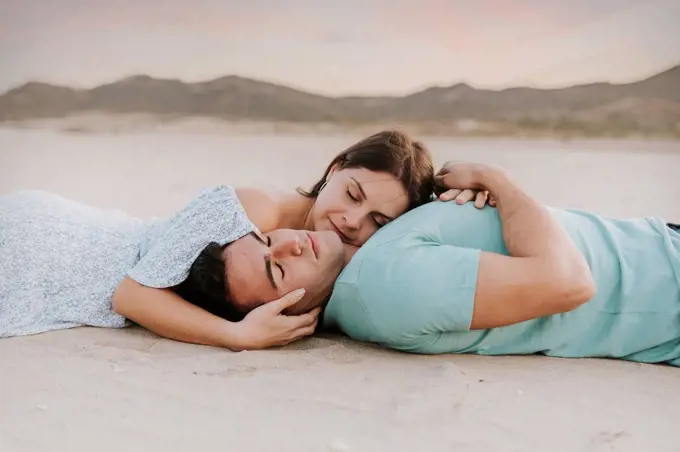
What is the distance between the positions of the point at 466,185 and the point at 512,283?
1.14 ft

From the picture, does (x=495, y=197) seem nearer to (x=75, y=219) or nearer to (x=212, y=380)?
(x=212, y=380)

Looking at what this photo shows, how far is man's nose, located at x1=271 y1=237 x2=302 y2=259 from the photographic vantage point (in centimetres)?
143

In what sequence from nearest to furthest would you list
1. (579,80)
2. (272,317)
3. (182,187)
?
1. (272,317)
2. (182,187)
3. (579,80)

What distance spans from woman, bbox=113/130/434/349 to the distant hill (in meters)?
2.22

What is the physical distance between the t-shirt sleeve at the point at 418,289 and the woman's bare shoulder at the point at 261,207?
0.37m

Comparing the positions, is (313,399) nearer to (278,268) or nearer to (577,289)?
(278,268)

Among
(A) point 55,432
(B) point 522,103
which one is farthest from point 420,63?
(A) point 55,432

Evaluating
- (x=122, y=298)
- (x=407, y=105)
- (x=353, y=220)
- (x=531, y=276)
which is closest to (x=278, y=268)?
(x=353, y=220)

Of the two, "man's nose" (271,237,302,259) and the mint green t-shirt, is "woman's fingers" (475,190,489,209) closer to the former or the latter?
the mint green t-shirt

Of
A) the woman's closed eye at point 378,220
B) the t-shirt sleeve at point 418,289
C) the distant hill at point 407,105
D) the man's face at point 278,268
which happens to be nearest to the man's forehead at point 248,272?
the man's face at point 278,268

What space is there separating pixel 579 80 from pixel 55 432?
363 centimetres

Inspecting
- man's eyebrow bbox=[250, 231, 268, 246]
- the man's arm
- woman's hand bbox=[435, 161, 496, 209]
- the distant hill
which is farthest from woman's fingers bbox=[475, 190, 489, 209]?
the distant hill

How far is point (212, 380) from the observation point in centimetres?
124

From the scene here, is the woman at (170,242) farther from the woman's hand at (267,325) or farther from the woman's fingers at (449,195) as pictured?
the woman's fingers at (449,195)
